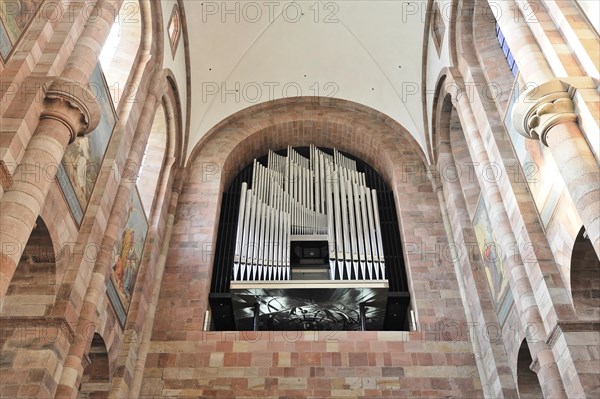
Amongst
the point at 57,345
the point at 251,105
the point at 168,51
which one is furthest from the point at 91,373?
the point at 251,105

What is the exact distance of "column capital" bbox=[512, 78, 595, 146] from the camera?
7.85 meters

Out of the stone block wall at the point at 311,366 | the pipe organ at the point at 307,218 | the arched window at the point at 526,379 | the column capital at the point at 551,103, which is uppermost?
the pipe organ at the point at 307,218

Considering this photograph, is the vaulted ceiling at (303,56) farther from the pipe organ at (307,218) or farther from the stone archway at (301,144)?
the pipe organ at (307,218)

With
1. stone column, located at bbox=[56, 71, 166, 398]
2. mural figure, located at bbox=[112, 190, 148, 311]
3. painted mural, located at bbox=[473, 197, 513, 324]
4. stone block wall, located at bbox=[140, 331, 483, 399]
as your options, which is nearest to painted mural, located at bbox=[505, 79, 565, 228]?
painted mural, located at bbox=[473, 197, 513, 324]

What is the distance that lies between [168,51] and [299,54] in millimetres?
4387

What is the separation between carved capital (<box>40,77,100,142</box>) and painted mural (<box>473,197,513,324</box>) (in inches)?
293

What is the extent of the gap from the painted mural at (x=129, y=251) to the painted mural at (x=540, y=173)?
7.00 meters

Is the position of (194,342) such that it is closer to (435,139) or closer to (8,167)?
(8,167)

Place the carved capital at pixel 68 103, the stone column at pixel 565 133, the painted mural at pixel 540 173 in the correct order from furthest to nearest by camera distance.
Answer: the painted mural at pixel 540 173, the carved capital at pixel 68 103, the stone column at pixel 565 133

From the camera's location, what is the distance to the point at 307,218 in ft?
52.2

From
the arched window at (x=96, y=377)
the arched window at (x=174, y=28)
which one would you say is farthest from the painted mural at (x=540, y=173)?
the arched window at (x=174, y=28)

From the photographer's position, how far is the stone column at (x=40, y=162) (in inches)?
266

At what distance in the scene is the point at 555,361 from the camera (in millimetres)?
8648

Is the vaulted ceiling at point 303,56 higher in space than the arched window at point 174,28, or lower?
higher
